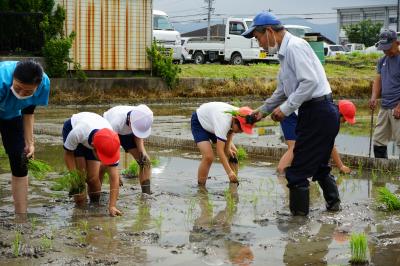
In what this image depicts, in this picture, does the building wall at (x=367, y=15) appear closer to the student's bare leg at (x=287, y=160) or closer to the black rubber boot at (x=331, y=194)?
the student's bare leg at (x=287, y=160)

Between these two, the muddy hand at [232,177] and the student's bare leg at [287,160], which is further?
the student's bare leg at [287,160]

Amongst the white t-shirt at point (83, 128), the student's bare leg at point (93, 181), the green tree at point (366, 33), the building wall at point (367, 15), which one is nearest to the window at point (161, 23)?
the student's bare leg at point (93, 181)

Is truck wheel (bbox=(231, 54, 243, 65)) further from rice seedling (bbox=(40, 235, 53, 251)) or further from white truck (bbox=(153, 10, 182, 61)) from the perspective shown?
rice seedling (bbox=(40, 235, 53, 251))

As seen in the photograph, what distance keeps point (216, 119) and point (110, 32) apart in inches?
458

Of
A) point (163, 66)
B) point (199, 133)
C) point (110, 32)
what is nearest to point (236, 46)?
point (163, 66)

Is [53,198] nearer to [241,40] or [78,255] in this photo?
[78,255]

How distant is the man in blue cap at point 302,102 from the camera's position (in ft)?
18.1

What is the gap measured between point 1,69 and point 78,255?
1598mm

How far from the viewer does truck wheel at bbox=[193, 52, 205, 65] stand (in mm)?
27859

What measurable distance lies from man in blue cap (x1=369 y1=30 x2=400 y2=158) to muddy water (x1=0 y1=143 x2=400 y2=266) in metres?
1.16

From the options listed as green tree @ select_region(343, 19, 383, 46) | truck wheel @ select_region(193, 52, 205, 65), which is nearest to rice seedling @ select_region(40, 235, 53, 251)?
truck wheel @ select_region(193, 52, 205, 65)

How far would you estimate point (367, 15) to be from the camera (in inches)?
3295

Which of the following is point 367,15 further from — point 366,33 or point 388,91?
point 388,91

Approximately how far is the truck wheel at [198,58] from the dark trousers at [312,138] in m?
22.3
